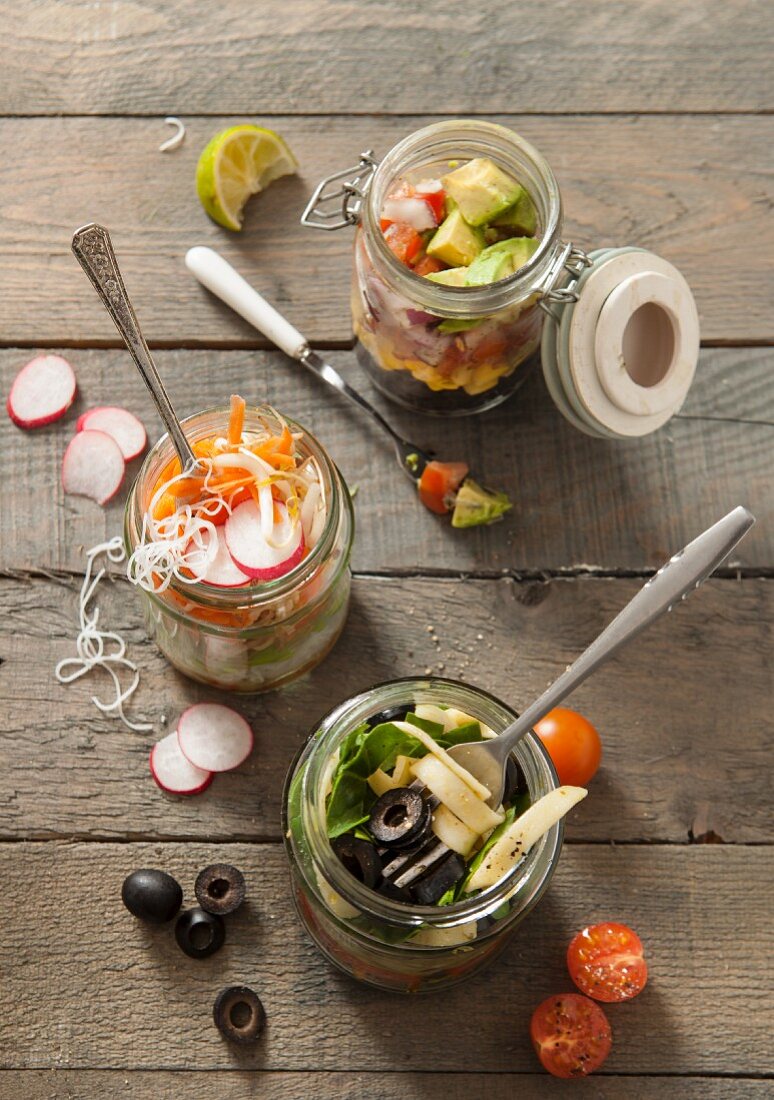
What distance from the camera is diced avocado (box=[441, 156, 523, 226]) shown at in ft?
4.84

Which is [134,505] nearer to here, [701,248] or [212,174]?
[212,174]

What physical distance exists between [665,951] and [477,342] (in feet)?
2.90

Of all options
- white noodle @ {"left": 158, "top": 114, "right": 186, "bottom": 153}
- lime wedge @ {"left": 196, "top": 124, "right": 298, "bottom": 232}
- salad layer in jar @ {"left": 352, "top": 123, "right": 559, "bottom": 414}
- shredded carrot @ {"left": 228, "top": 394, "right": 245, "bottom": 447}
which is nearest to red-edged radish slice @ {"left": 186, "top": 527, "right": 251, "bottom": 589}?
shredded carrot @ {"left": 228, "top": 394, "right": 245, "bottom": 447}

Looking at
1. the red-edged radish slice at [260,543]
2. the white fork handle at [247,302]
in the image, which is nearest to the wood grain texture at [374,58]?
the white fork handle at [247,302]

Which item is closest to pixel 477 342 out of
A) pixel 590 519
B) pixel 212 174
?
pixel 590 519

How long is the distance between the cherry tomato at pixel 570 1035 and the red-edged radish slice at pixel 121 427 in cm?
98

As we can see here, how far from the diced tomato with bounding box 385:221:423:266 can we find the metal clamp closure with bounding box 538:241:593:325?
0.18 m

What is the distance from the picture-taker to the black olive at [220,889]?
1538mm

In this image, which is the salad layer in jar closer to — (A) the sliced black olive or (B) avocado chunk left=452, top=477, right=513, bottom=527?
(B) avocado chunk left=452, top=477, right=513, bottom=527

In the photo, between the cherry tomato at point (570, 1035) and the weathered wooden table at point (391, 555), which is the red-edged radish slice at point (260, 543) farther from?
the cherry tomato at point (570, 1035)

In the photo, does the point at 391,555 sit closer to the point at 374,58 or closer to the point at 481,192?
the point at 481,192

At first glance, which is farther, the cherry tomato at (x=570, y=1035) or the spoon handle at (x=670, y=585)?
the cherry tomato at (x=570, y=1035)

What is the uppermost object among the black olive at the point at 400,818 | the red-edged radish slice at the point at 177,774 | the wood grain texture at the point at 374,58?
the wood grain texture at the point at 374,58

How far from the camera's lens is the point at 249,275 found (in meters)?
1.74
